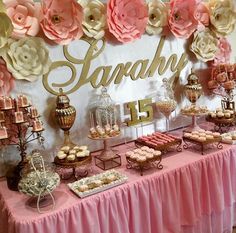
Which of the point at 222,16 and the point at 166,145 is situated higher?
the point at 222,16

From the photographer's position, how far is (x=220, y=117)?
2.22 metres

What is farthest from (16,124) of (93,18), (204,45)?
(204,45)

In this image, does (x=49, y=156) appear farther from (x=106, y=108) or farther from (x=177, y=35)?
(x=177, y=35)

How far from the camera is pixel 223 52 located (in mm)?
2568

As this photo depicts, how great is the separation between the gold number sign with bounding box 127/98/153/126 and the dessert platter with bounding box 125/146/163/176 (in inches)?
13.2

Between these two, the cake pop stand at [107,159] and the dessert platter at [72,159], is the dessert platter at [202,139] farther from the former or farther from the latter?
the dessert platter at [72,159]

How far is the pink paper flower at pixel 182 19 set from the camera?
219 cm

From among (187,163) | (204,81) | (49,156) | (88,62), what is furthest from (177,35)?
(49,156)

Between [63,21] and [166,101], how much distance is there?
0.86 m

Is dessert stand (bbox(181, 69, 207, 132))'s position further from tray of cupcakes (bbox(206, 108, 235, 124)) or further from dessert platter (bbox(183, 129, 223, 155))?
dessert platter (bbox(183, 129, 223, 155))

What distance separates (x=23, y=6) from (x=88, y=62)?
50cm

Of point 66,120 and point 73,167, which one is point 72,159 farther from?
point 66,120

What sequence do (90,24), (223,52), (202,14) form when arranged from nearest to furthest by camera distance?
(90,24) < (202,14) < (223,52)

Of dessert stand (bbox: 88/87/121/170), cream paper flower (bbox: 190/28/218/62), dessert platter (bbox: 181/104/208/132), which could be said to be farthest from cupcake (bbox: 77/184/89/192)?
cream paper flower (bbox: 190/28/218/62)
